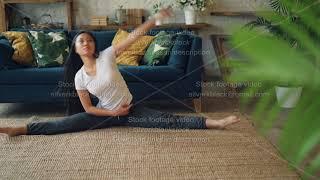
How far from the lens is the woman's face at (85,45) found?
242 cm

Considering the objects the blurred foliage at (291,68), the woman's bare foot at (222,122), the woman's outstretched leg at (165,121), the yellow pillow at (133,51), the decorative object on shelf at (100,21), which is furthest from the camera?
the decorative object on shelf at (100,21)

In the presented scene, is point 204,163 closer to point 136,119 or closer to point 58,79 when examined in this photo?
point 136,119

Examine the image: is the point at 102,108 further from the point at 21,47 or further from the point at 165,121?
the point at 21,47

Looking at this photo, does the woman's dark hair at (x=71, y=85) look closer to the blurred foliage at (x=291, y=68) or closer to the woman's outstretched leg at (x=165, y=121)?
the woman's outstretched leg at (x=165, y=121)

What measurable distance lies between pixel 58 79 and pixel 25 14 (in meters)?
1.41

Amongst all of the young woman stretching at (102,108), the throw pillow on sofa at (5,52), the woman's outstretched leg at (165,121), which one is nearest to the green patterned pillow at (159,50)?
the young woman stretching at (102,108)

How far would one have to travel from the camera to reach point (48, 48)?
124 inches

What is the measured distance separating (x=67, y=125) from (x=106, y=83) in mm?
371

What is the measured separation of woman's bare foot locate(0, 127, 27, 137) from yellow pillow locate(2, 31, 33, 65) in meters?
0.83

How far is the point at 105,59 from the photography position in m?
2.42

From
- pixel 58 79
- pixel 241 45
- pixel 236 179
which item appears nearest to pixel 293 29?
pixel 241 45

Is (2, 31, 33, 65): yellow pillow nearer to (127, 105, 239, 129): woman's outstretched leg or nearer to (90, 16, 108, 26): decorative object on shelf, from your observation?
(90, 16, 108, 26): decorative object on shelf

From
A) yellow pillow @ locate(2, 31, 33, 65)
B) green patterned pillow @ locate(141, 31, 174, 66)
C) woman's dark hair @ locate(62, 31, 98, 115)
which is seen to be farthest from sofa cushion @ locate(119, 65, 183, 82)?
yellow pillow @ locate(2, 31, 33, 65)

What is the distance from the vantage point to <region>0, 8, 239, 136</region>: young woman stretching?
241cm
